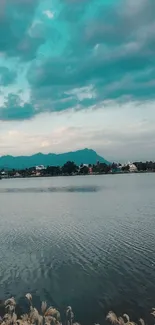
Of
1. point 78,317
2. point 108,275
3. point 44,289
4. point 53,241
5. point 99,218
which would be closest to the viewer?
point 78,317

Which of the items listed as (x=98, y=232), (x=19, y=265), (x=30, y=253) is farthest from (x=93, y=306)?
(x=98, y=232)

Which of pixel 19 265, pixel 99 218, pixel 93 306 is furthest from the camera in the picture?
pixel 99 218

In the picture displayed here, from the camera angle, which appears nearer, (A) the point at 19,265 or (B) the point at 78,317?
(B) the point at 78,317

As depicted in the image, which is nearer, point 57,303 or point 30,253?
point 57,303

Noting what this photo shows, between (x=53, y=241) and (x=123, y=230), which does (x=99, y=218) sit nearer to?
(x=123, y=230)

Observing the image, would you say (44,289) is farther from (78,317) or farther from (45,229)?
(45,229)

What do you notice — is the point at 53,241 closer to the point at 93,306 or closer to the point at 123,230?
the point at 123,230

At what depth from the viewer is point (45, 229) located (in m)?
44.8

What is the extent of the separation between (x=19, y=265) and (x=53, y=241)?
9089mm

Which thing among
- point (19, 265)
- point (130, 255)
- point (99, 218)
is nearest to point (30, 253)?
point (19, 265)

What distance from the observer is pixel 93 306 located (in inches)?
754

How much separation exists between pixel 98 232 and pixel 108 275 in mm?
16223

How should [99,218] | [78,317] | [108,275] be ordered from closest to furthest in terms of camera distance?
[78,317] → [108,275] → [99,218]

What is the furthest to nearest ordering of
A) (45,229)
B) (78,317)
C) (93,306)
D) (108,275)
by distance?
(45,229) → (108,275) → (93,306) → (78,317)
